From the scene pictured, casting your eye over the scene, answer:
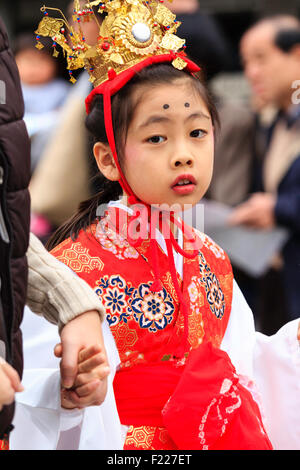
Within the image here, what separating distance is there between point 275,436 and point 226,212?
6.91 ft

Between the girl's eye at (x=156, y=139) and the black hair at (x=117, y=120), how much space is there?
0.08 m

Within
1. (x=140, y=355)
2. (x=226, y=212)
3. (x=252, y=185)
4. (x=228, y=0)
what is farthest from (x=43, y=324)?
(x=228, y=0)

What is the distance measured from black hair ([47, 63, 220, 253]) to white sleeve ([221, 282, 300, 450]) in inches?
18.7

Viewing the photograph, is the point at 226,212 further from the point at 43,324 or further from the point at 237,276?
the point at 43,324

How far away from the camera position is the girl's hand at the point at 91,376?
1.71 meters

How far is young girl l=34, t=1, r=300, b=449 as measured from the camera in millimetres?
2033

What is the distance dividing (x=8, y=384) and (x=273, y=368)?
100 centimetres

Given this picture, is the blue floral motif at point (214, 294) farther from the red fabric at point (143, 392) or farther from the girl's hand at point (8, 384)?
the girl's hand at point (8, 384)

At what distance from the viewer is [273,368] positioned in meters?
2.31

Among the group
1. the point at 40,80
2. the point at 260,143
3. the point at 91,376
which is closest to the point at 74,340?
the point at 91,376

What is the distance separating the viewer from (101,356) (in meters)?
1.71

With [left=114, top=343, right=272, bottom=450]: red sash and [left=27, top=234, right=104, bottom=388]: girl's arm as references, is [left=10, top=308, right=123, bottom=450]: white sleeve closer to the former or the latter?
[left=114, top=343, right=272, bottom=450]: red sash

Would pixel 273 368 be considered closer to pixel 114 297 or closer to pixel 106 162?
pixel 114 297

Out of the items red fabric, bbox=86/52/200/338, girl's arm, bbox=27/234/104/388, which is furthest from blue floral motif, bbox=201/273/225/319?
girl's arm, bbox=27/234/104/388
